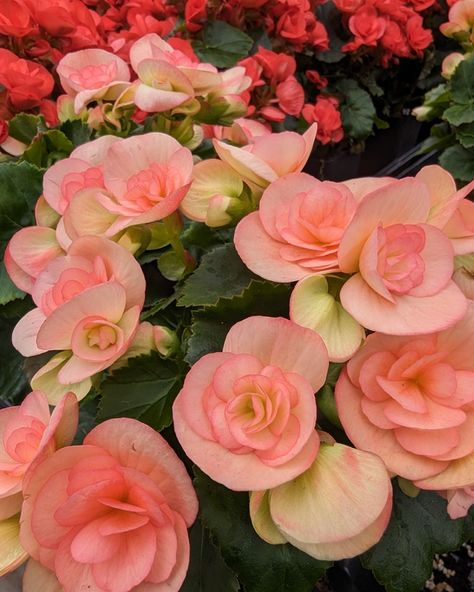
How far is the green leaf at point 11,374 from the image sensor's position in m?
0.65

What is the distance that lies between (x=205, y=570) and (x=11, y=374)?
325mm

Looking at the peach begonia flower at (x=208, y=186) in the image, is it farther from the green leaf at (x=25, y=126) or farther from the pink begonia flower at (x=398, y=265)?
the green leaf at (x=25, y=126)

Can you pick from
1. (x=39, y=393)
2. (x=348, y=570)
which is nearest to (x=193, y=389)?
(x=39, y=393)

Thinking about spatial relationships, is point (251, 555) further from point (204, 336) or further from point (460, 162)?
point (460, 162)

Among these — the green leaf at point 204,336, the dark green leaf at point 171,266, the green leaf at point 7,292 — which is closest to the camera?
the green leaf at point 204,336

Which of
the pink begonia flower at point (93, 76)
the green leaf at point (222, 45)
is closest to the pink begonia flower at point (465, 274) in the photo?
the pink begonia flower at point (93, 76)

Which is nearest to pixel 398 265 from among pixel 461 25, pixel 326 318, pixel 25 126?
pixel 326 318

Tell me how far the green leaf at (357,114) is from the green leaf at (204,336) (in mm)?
1288

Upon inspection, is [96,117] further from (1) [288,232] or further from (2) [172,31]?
(2) [172,31]

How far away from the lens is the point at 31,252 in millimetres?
511

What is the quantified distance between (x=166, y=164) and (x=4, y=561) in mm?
291

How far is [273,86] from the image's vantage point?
122 cm

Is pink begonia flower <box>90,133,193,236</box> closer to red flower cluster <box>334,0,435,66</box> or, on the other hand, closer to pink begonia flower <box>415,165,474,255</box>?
pink begonia flower <box>415,165,474,255</box>

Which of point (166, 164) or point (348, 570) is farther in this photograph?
point (348, 570)
